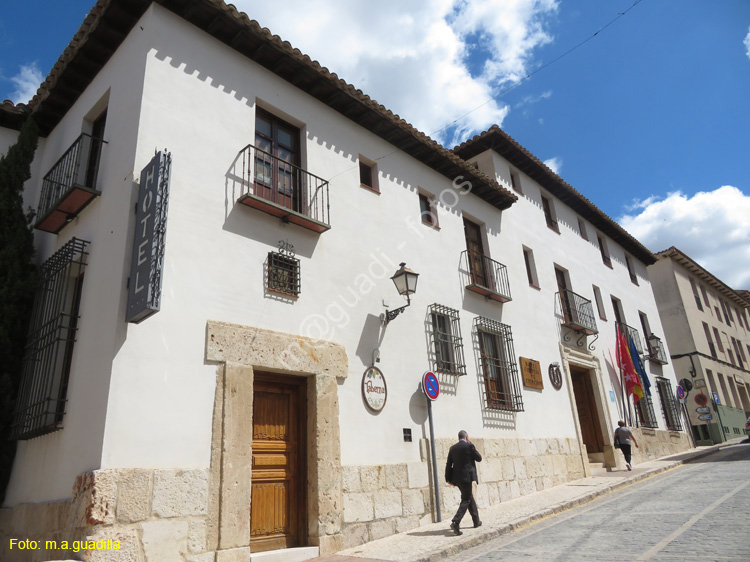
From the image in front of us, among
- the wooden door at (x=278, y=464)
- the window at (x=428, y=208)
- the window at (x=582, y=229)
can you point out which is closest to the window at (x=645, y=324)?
the window at (x=582, y=229)

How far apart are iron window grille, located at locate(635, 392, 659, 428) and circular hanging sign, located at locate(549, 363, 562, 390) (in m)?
4.90

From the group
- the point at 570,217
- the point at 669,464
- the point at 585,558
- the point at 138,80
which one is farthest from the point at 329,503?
the point at 570,217

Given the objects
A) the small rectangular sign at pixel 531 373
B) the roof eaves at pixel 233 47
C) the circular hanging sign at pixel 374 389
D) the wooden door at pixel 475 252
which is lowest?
the circular hanging sign at pixel 374 389

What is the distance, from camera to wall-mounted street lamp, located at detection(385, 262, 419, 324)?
8820 mm

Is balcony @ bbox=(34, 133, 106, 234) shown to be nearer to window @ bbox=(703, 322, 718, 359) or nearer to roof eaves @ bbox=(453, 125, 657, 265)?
roof eaves @ bbox=(453, 125, 657, 265)

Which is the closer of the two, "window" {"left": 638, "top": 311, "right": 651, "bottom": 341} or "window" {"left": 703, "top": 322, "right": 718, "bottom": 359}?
"window" {"left": 638, "top": 311, "right": 651, "bottom": 341}

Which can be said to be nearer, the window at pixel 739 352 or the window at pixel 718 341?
the window at pixel 718 341

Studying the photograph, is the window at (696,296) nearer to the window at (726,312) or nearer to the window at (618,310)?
the window at (726,312)

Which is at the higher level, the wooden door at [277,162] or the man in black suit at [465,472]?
the wooden door at [277,162]

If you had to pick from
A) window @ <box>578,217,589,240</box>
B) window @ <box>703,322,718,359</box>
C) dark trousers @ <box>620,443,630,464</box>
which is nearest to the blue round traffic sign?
dark trousers @ <box>620,443,630,464</box>

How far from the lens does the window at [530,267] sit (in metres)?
13.9

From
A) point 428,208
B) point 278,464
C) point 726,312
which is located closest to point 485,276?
point 428,208

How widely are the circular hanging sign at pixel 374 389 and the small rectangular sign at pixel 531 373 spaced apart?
447 centimetres

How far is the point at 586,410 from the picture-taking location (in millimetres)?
14781
